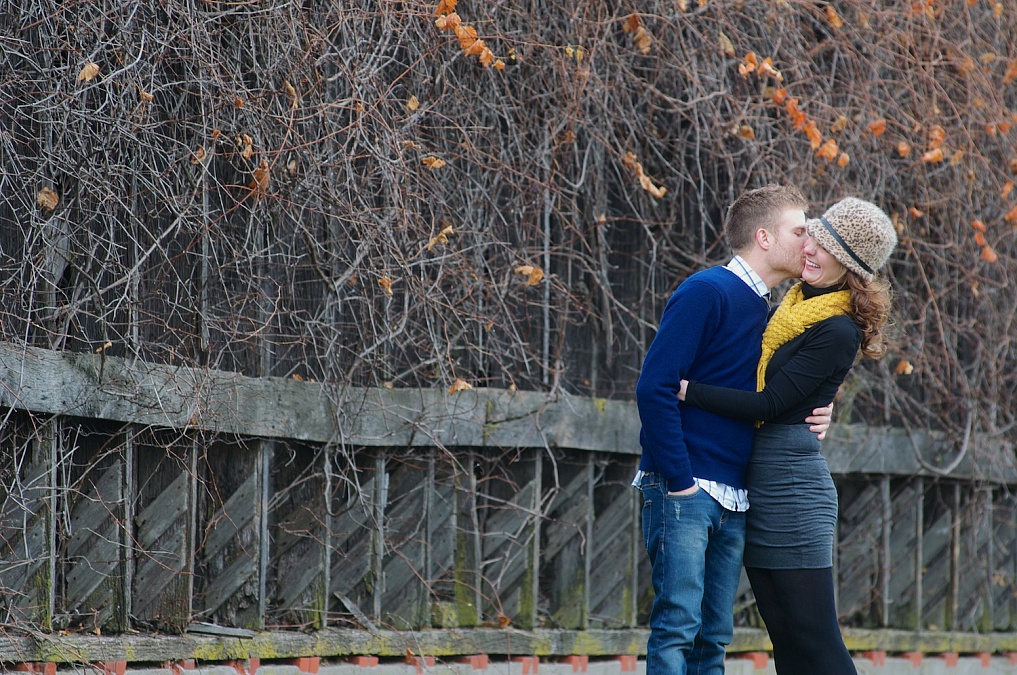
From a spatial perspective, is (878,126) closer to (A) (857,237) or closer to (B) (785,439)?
(A) (857,237)

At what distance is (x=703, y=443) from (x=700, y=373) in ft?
0.71

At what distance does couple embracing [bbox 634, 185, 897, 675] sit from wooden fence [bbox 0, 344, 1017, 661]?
4.49ft

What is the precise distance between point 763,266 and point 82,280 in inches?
90.4

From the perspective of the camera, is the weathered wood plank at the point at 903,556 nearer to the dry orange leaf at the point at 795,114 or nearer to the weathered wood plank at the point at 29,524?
the dry orange leaf at the point at 795,114

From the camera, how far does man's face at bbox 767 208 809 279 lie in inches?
151

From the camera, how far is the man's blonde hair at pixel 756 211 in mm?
3877

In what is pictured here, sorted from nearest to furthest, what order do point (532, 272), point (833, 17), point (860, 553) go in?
point (532, 272)
point (833, 17)
point (860, 553)

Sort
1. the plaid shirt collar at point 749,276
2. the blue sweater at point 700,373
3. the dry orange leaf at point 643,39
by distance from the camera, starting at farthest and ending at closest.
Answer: the dry orange leaf at point 643,39 → the plaid shirt collar at point 749,276 → the blue sweater at point 700,373

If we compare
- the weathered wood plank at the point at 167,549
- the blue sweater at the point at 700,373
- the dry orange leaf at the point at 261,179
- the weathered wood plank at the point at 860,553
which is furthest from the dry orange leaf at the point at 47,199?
the weathered wood plank at the point at 860,553

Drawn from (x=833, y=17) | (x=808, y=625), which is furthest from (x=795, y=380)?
(x=833, y=17)

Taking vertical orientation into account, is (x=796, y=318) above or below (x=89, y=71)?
below

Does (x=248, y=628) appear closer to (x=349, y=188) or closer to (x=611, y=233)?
(x=349, y=188)

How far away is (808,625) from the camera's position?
3684mm

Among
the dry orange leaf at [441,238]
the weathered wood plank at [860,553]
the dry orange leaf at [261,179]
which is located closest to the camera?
the dry orange leaf at [261,179]
